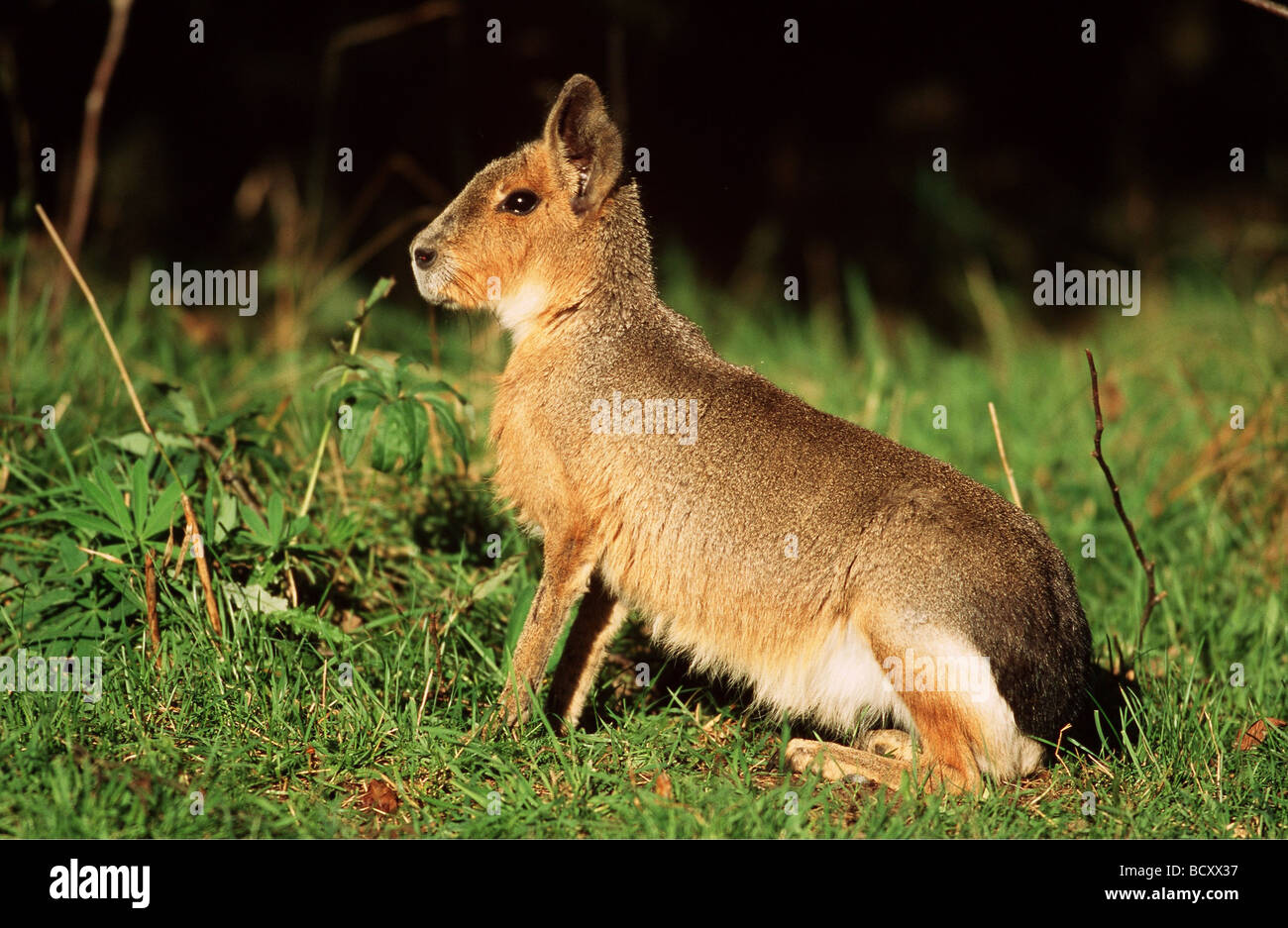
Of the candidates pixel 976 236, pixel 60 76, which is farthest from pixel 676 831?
pixel 976 236

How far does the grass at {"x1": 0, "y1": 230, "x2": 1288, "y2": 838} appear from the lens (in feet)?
10.8

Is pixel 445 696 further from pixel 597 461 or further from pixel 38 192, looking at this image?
pixel 38 192

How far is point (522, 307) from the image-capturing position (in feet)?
12.8

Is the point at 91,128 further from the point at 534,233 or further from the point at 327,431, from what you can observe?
the point at 534,233

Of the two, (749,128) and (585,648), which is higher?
(749,128)

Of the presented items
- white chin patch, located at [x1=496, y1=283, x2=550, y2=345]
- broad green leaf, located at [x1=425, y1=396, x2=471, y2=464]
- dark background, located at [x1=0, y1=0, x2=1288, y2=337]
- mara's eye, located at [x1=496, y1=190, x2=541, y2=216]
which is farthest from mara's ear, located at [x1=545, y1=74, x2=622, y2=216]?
dark background, located at [x1=0, y1=0, x2=1288, y2=337]

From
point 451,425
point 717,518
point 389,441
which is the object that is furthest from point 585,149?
point 717,518

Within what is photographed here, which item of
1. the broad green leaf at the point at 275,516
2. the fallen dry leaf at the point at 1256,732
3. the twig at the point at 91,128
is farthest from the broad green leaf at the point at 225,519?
the fallen dry leaf at the point at 1256,732

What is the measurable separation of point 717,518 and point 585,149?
1.22 m

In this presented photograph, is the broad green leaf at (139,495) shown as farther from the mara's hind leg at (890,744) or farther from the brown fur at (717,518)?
the mara's hind leg at (890,744)

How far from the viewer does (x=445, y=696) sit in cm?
390

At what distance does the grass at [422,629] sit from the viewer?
3305 millimetres

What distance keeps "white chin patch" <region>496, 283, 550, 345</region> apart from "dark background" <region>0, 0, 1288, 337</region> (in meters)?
Answer: 2.50

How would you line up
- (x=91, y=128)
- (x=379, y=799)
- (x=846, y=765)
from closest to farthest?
(x=379, y=799) → (x=846, y=765) → (x=91, y=128)
